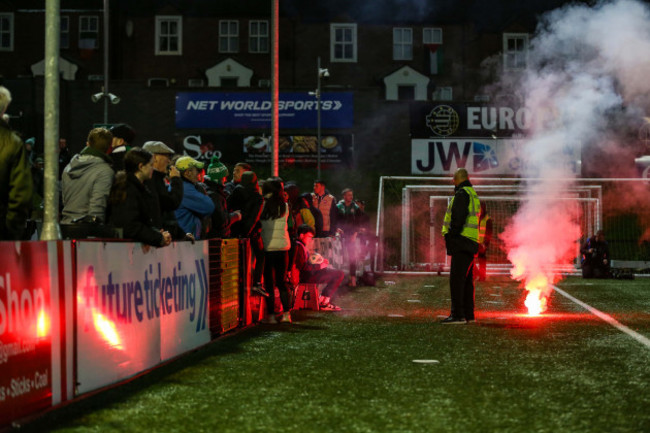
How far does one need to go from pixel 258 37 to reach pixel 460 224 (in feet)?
154

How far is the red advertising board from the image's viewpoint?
18.9ft

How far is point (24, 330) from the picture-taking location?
5.98 m

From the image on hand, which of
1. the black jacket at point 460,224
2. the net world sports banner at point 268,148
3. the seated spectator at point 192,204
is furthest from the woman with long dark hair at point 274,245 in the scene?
the net world sports banner at point 268,148

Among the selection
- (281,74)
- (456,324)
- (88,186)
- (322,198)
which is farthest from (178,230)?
(281,74)

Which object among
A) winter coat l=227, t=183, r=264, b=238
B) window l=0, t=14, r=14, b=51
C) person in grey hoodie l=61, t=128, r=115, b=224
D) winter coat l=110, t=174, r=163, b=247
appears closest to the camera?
winter coat l=110, t=174, r=163, b=247

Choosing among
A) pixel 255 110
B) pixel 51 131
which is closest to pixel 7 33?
pixel 255 110

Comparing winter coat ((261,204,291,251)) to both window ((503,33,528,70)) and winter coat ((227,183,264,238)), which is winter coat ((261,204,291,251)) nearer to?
winter coat ((227,183,264,238))

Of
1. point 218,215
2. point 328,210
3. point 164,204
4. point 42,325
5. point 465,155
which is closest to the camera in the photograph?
point 42,325

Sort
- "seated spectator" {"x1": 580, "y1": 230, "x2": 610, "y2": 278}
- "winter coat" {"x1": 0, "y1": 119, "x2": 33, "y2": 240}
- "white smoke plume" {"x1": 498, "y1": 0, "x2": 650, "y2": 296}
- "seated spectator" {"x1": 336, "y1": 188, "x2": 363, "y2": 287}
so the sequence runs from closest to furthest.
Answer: "winter coat" {"x1": 0, "y1": 119, "x2": 33, "y2": 240}, "white smoke plume" {"x1": 498, "y1": 0, "x2": 650, "y2": 296}, "seated spectator" {"x1": 336, "y1": 188, "x2": 363, "y2": 287}, "seated spectator" {"x1": 580, "y1": 230, "x2": 610, "y2": 278}

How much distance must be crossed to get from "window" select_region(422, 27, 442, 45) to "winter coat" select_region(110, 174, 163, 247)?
50753mm

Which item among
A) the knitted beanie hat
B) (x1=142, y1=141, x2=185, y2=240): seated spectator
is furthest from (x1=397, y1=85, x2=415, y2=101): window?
(x1=142, y1=141, x2=185, y2=240): seated spectator

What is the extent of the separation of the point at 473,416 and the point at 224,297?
5.35 meters

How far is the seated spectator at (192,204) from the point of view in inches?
432

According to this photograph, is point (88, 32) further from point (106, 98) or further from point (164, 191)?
point (164, 191)
